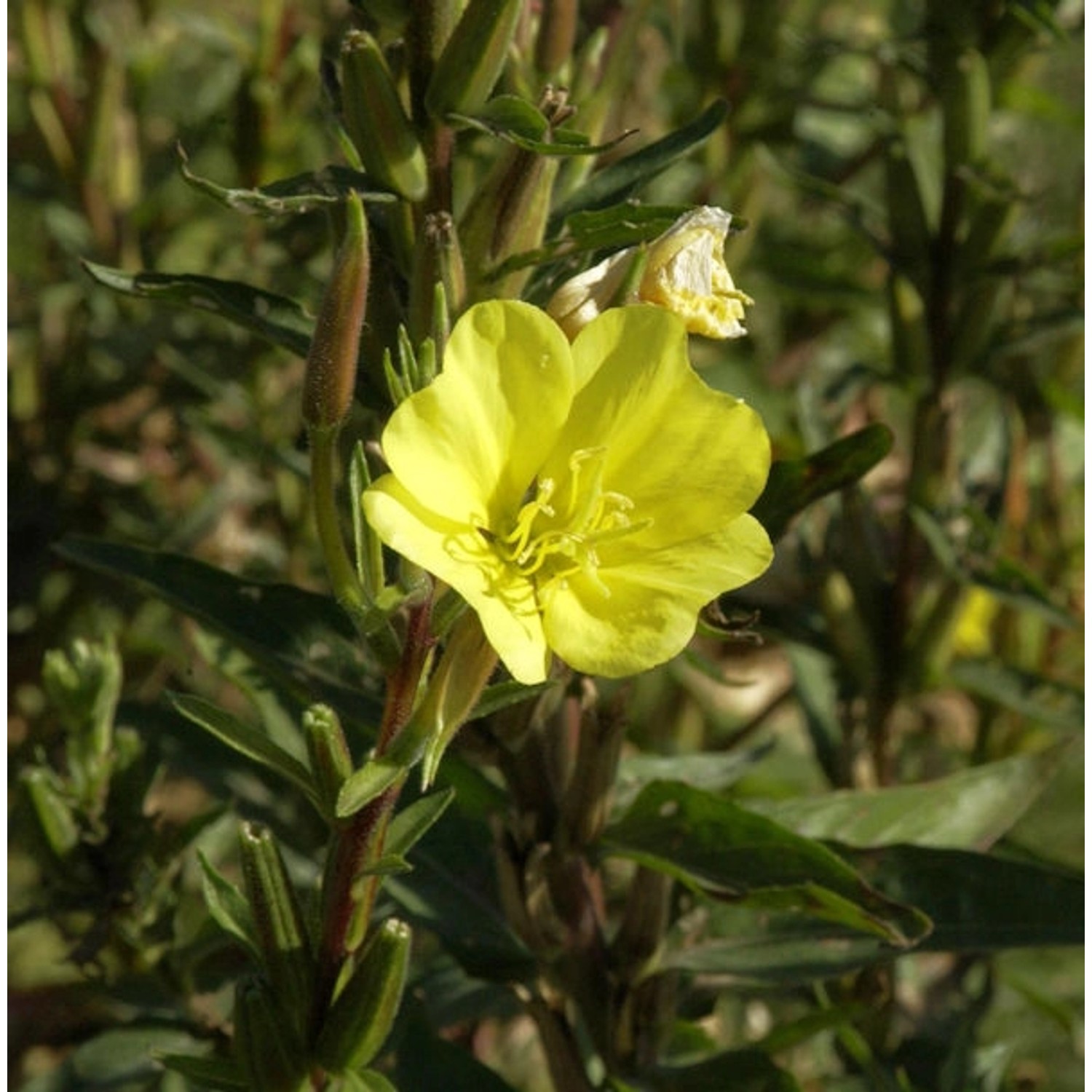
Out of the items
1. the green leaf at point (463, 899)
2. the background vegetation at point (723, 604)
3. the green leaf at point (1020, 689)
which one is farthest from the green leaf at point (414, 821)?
the green leaf at point (1020, 689)

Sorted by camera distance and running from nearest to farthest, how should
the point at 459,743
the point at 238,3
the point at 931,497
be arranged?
the point at 459,743 < the point at 931,497 < the point at 238,3

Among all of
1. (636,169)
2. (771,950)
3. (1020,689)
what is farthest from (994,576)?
(636,169)

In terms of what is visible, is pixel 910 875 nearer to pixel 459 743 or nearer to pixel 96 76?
pixel 459 743

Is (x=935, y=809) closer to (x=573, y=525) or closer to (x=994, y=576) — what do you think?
(x=994, y=576)

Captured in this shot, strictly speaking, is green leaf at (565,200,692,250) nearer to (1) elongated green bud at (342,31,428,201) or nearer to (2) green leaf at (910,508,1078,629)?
(1) elongated green bud at (342,31,428,201)

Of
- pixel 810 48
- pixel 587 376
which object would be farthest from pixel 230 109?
pixel 587 376

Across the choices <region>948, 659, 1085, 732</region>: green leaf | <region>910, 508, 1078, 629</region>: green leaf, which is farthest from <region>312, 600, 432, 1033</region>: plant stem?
<region>948, 659, 1085, 732</region>: green leaf

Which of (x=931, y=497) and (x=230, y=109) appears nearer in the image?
(x=931, y=497)
